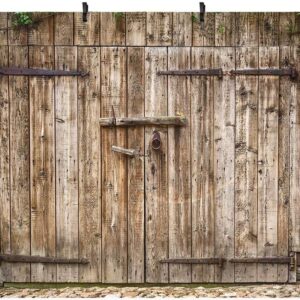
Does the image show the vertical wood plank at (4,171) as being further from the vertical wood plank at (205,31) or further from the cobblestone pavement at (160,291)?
the vertical wood plank at (205,31)

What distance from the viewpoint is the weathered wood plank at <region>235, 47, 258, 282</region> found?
209 inches

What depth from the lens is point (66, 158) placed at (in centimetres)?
538

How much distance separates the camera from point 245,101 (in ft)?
17.5

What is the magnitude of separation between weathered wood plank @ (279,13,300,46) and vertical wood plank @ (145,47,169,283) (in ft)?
3.40

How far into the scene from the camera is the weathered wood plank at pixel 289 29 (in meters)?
5.30

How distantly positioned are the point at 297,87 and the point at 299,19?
1.95ft

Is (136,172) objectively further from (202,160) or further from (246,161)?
(246,161)

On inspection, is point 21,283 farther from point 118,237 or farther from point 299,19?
point 299,19

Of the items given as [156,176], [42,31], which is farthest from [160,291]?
[42,31]

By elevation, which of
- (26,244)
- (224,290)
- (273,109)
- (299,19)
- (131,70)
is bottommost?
(224,290)

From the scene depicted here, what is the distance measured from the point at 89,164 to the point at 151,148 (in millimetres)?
568

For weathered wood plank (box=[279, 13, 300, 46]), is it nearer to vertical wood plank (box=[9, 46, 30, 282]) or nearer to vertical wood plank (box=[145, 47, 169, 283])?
vertical wood plank (box=[145, 47, 169, 283])

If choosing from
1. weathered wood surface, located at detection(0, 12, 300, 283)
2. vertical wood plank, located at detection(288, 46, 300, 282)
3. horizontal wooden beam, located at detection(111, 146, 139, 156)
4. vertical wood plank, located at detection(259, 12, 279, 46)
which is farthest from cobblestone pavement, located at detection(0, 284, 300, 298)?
vertical wood plank, located at detection(259, 12, 279, 46)

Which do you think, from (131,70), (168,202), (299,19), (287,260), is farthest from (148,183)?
(299,19)
